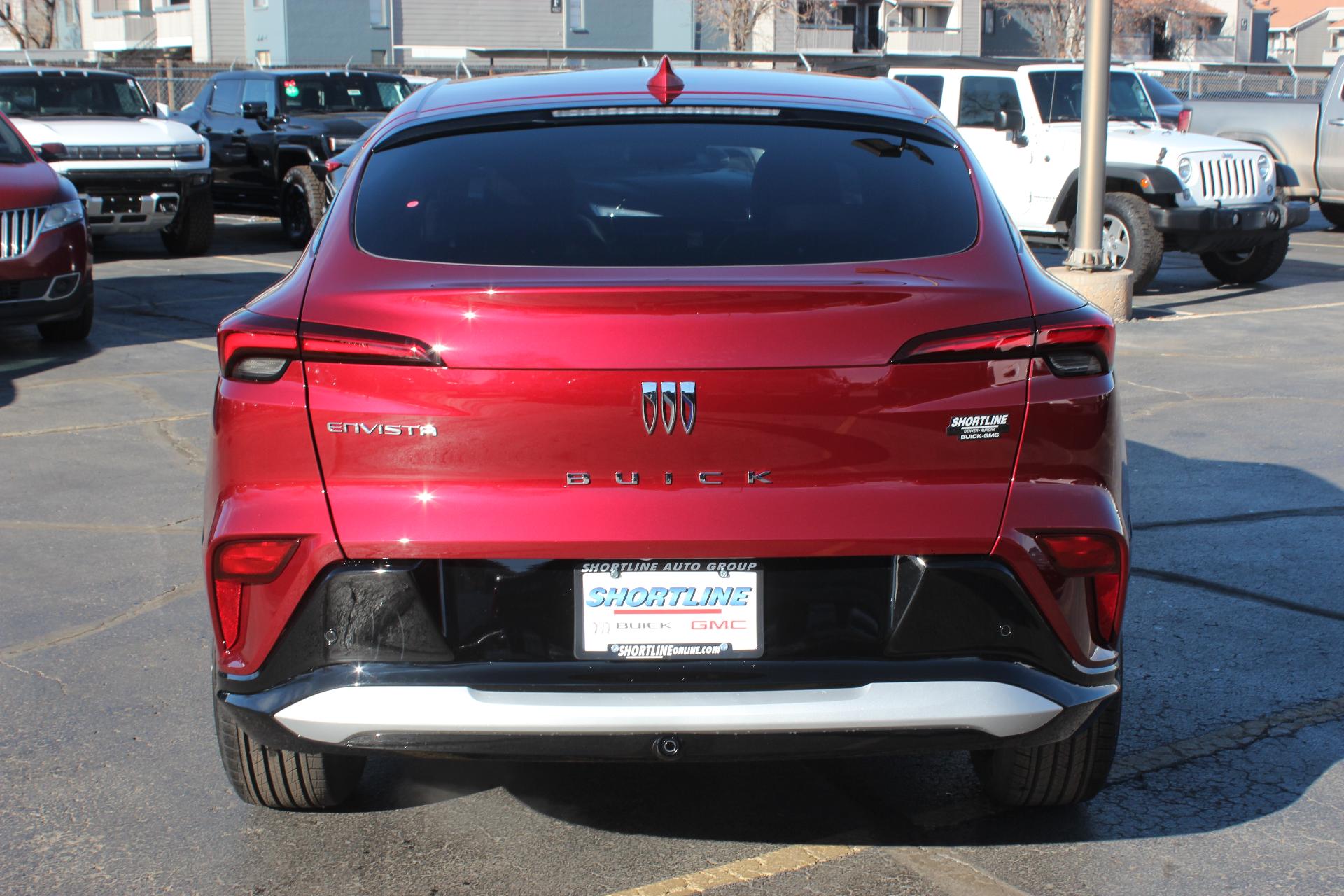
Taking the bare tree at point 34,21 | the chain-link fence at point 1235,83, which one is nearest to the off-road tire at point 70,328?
the chain-link fence at point 1235,83

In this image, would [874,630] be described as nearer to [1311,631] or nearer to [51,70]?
[1311,631]

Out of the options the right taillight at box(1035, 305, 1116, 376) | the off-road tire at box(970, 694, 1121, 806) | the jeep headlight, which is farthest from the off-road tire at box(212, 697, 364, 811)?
the jeep headlight

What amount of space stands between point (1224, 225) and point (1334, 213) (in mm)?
8162

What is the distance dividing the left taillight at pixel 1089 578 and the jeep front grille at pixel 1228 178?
393 inches

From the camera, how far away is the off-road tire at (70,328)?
10.5 m

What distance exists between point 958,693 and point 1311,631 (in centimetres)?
243

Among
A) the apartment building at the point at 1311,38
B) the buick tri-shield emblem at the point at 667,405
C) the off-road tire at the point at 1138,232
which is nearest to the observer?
the buick tri-shield emblem at the point at 667,405

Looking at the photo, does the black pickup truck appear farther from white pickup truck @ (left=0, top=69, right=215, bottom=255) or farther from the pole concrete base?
the pole concrete base

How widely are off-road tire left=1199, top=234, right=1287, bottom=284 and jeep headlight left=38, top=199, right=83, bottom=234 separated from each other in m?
9.54

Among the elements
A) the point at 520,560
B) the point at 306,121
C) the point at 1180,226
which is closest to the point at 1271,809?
the point at 520,560

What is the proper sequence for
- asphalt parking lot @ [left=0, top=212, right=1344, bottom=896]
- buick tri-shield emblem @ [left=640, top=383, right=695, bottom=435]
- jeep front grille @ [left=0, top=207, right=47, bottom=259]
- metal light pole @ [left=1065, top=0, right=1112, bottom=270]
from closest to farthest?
buick tri-shield emblem @ [left=640, top=383, right=695, bottom=435] → asphalt parking lot @ [left=0, top=212, right=1344, bottom=896] → jeep front grille @ [left=0, top=207, right=47, bottom=259] → metal light pole @ [left=1065, top=0, right=1112, bottom=270]

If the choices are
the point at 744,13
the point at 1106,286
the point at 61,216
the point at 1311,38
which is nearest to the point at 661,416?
the point at 61,216

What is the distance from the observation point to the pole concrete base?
11.2 metres

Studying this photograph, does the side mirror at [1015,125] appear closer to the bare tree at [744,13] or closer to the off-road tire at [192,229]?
the off-road tire at [192,229]
